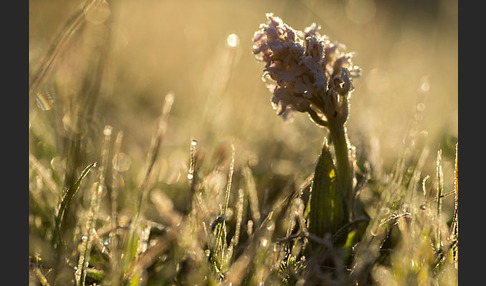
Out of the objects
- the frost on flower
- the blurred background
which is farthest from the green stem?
the blurred background

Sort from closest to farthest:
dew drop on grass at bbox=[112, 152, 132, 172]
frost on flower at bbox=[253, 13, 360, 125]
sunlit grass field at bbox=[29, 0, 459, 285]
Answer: sunlit grass field at bbox=[29, 0, 459, 285] → frost on flower at bbox=[253, 13, 360, 125] → dew drop on grass at bbox=[112, 152, 132, 172]

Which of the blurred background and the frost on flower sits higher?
the blurred background

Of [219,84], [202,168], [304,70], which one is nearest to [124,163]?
[202,168]

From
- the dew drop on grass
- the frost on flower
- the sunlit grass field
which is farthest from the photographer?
the dew drop on grass

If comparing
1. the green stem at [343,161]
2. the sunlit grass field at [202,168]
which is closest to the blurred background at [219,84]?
the sunlit grass field at [202,168]

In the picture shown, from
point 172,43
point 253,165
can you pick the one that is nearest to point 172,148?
point 253,165

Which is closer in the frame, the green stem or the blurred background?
the green stem

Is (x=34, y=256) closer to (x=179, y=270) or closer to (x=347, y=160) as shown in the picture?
(x=179, y=270)

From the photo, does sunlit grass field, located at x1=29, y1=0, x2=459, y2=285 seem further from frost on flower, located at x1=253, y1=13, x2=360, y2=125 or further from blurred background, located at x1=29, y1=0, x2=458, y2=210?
frost on flower, located at x1=253, y1=13, x2=360, y2=125
